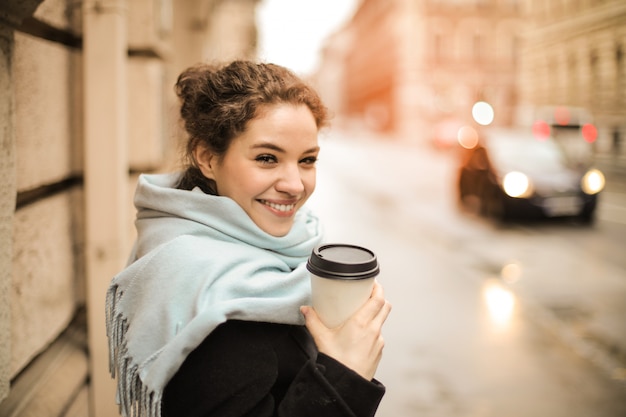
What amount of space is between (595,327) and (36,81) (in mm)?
4723

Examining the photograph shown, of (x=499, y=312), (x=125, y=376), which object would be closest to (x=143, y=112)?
(x=125, y=376)

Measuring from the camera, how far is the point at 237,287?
1.22 meters

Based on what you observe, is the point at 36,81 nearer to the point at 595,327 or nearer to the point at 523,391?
the point at 523,391

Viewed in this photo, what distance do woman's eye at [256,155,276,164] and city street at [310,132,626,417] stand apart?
67 centimetres

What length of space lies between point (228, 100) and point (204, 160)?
213 millimetres

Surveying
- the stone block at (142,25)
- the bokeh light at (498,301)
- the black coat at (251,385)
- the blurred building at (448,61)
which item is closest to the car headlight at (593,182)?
the bokeh light at (498,301)

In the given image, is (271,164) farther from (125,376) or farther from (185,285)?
(125,376)

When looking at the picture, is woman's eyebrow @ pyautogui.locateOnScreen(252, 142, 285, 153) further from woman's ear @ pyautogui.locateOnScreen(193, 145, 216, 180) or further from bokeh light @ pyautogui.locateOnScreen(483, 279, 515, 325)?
bokeh light @ pyautogui.locateOnScreen(483, 279, 515, 325)

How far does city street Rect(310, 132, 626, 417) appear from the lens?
3340 millimetres

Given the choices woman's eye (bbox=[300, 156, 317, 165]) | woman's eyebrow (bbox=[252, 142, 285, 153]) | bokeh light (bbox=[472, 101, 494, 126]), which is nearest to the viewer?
woman's eyebrow (bbox=[252, 142, 285, 153])

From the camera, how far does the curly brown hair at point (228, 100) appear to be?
1.36 m

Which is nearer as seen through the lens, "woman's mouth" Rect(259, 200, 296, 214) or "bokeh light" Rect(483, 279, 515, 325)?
"woman's mouth" Rect(259, 200, 296, 214)

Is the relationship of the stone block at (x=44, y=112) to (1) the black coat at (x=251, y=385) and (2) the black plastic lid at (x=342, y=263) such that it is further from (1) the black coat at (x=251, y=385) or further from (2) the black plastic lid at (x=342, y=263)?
(2) the black plastic lid at (x=342, y=263)

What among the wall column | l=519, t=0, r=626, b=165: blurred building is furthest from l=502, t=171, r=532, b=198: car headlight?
the wall column
